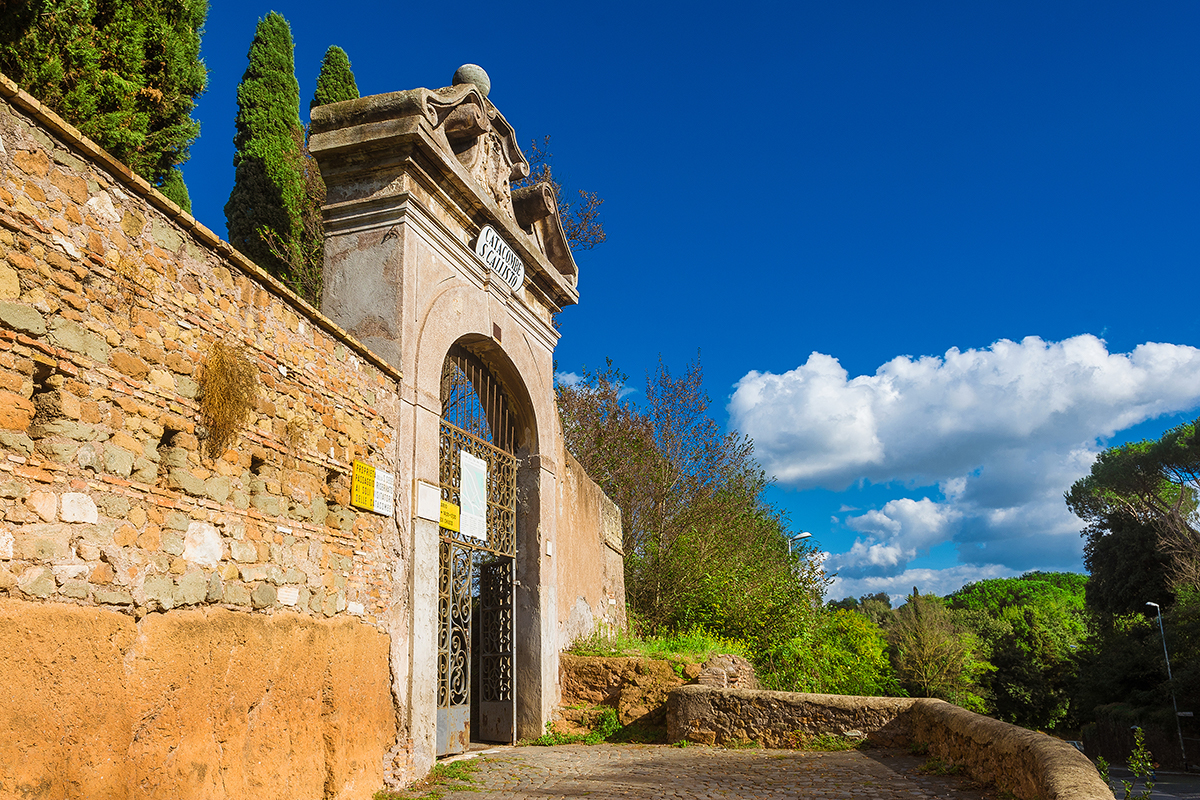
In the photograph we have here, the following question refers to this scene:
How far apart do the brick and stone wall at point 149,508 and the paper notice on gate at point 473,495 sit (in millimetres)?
2266

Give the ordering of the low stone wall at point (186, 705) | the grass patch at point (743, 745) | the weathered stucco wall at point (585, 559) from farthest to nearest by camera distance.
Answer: the weathered stucco wall at point (585, 559) → the grass patch at point (743, 745) → the low stone wall at point (186, 705)

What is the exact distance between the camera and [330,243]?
747cm

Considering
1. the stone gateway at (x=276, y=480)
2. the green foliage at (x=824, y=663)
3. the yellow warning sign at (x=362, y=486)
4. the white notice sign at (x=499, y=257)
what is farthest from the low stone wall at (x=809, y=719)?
the green foliage at (x=824, y=663)

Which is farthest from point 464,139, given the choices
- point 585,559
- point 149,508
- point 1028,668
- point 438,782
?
point 1028,668

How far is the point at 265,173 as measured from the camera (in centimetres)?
1191

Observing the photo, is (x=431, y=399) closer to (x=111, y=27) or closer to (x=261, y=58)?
(x=111, y=27)

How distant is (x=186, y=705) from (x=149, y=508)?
3.33 ft

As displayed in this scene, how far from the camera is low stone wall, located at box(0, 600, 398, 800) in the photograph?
3320 mm

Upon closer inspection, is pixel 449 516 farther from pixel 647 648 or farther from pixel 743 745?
pixel 647 648

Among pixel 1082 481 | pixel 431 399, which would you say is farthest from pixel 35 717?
pixel 1082 481

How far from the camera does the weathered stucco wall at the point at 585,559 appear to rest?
412 inches

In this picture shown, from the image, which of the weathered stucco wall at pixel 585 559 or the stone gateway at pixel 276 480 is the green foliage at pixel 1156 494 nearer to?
the weathered stucco wall at pixel 585 559

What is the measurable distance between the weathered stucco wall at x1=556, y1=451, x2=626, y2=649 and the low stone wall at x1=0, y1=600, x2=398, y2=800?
15.0ft

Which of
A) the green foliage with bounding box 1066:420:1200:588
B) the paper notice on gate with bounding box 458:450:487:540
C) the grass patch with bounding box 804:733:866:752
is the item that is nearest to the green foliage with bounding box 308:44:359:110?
the paper notice on gate with bounding box 458:450:487:540
